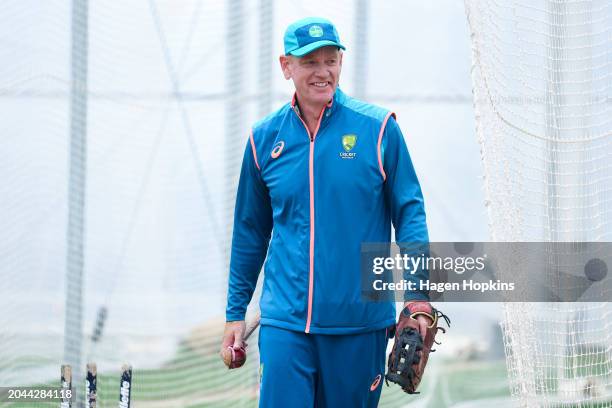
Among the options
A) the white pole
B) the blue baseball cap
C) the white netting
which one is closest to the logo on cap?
the blue baseball cap

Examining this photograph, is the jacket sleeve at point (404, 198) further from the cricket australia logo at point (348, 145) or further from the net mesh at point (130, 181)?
the net mesh at point (130, 181)

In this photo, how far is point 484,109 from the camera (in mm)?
5379

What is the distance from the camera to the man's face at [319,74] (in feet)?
13.2

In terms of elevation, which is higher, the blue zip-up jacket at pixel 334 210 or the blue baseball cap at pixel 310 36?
the blue baseball cap at pixel 310 36

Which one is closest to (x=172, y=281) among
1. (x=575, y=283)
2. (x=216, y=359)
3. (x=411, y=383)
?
(x=216, y=359)

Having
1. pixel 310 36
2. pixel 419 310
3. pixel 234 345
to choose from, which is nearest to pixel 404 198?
pixel 419 310

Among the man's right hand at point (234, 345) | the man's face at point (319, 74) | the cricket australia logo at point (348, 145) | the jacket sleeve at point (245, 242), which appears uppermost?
the man's face at point (319, 74)

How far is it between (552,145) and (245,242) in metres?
1.78

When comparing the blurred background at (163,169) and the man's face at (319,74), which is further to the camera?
the blurred background at (163,169)

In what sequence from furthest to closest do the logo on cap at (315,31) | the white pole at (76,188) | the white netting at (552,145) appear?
1. the white pole at (76,188)
2. the white netting at (552,145)
3. the logo on cap at (315,31)

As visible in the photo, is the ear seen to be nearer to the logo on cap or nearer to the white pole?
the logo on cap

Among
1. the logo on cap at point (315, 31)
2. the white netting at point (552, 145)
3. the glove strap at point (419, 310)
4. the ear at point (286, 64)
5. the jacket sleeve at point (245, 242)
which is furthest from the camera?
the white netting at point (552, 145)

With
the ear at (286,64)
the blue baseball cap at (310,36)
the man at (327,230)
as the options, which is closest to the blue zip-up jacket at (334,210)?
the man at (327,230)

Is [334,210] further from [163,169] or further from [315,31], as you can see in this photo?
[163,169]
